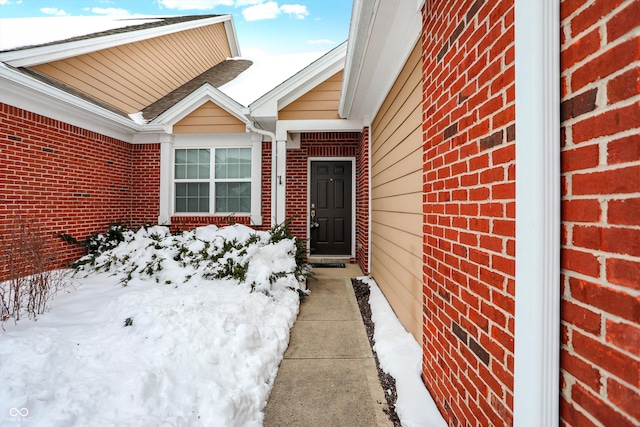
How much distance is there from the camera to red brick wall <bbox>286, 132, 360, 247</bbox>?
719 cm

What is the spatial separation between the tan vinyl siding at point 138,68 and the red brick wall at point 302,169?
13.2 ft

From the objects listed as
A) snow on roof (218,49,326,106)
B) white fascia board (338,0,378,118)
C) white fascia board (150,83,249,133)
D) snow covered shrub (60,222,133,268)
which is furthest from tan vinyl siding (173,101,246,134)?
white fascia board (338,0,378,118)

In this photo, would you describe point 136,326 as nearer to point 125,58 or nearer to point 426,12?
point 426,12

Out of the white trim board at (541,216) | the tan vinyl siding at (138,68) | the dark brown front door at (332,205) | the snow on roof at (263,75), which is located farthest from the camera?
the dark brown front door at (332,205)

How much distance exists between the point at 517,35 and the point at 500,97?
0.24 meters

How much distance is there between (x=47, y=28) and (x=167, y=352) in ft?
28.2

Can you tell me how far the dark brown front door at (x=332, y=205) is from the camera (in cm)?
746

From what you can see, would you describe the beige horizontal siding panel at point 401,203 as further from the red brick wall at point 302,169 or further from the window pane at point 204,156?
the window pane at point 204,156

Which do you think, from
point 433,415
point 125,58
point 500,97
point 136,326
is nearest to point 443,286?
point 433,415

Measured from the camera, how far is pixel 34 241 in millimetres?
3768

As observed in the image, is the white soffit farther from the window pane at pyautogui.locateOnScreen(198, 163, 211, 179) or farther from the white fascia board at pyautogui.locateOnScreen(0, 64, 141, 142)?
the white fascia board at pyautogui.locateOnScreen(0, 64, 141, 142)

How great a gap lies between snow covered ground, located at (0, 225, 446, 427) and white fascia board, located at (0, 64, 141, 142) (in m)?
2.78

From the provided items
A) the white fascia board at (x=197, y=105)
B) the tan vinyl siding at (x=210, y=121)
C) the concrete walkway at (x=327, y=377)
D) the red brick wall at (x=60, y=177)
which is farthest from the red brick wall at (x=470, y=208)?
the red brick wall at (x=60, y=177)

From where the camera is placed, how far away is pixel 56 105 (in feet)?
16.5
